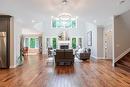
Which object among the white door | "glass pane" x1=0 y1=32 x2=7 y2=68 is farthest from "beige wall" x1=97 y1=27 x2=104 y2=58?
"glass pane" x1=0 y1=32 x2=7 y2=68

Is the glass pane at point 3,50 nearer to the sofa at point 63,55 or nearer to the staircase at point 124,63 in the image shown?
the sofa at point 63,55

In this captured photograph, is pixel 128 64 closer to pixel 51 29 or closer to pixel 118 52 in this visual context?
pixel 118 52

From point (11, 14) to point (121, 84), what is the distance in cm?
569

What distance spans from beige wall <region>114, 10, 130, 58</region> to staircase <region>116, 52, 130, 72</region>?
31cm

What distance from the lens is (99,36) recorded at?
1311cm

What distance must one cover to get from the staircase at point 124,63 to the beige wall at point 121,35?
0.31 m

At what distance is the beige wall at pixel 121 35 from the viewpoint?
8836 mm

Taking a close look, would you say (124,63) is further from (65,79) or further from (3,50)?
(3,50)

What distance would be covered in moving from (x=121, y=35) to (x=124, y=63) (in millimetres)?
1487

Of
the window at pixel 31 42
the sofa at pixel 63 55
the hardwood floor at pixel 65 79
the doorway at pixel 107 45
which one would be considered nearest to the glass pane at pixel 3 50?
the hardwood floor at pixel 65 79

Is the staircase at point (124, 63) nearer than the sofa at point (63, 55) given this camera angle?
Yes

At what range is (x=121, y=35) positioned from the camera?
8.88m

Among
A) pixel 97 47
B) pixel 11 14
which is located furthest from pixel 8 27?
pixel 97 47

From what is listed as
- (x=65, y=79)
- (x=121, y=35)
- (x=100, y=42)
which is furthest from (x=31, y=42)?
(x=65, y=79)
